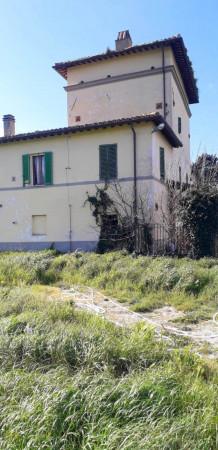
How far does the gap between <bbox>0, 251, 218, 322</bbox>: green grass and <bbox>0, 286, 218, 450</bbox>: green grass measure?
9.14 ft

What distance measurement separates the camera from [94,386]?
12.0 ft

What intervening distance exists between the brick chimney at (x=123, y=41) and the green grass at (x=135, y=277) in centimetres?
1313

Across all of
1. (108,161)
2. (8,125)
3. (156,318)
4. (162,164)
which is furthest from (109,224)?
(8,125)

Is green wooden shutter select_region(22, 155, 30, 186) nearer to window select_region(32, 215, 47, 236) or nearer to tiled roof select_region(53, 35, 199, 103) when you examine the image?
window select_region(32, 215, 47, 236)

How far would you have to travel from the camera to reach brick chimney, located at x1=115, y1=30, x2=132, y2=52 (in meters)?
21.0

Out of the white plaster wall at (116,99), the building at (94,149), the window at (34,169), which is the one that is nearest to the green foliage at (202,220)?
the building at (94,149)

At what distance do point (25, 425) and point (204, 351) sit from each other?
2865 millimetres

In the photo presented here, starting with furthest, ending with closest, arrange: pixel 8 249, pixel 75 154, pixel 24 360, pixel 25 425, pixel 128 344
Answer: pixel 8 249 → pixel 75 154 → pixel 128 344 → pixel 24 360 → pixel 25 425

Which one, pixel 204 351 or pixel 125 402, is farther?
pixel 204 351

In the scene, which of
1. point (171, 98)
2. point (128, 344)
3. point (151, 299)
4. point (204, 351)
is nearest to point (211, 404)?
point (128, 344)

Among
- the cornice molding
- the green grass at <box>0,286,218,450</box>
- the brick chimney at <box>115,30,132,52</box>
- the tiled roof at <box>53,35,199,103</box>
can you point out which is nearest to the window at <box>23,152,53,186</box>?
the cornice molding

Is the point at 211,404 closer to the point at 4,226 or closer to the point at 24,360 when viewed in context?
the point at 24,360

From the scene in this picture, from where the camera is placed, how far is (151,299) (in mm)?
8664

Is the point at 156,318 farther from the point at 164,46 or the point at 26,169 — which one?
the point at 164,46
